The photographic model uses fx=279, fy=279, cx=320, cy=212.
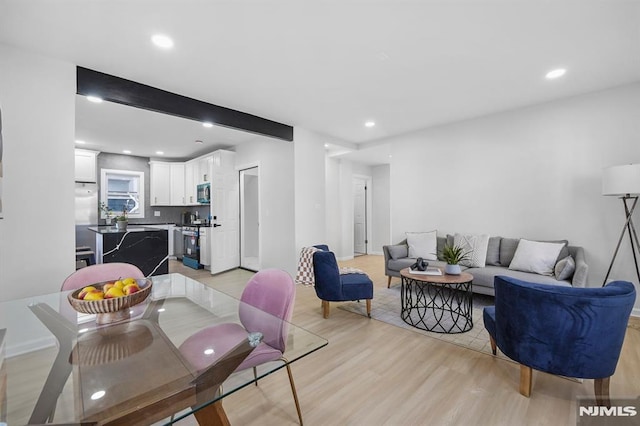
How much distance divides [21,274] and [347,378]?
286 cm

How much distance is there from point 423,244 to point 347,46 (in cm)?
309

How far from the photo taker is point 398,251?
4430mm

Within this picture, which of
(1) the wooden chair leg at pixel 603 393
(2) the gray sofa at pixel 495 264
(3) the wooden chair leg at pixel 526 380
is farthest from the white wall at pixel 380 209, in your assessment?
(1) the wooden chair leg at pixel 603 393

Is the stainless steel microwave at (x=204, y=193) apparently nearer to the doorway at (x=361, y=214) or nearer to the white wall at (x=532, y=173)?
the doorway at (x=361, y=214)

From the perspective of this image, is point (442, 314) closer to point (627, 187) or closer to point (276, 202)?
point (627, 187)

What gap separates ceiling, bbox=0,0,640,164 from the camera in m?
2.00

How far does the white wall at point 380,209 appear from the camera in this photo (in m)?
7.33

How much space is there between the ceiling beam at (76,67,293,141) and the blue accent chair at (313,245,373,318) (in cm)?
227

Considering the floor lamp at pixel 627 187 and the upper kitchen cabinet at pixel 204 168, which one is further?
the upper kitchen cabinet at pixel 204 168

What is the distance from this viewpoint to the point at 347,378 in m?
2.06

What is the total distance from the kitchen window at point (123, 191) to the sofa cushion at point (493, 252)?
714 centimetres

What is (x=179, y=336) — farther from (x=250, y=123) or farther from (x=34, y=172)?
(x=250, y=123)

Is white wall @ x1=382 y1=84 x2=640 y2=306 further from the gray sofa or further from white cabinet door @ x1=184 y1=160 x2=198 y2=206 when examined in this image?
white cabinet door @ x1=184 y1=160 x2=198 y2=206

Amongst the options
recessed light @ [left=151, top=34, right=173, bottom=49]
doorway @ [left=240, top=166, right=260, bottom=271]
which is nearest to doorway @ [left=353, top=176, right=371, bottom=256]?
doorway @ [left=240, top=166, right=260, bottom=271]
